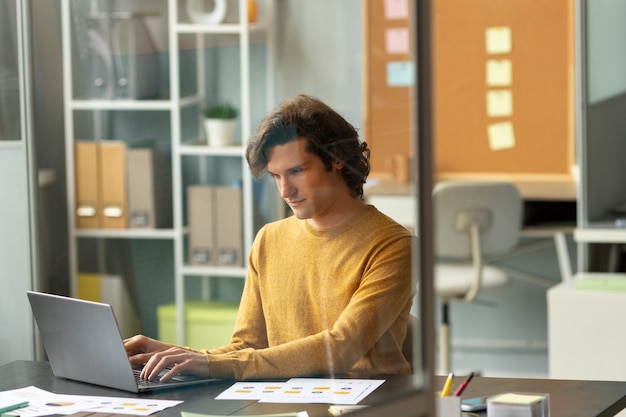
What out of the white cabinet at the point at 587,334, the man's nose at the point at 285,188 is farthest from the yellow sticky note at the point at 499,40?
the man's nose at the point at 285,188

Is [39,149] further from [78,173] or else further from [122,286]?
[122,286]

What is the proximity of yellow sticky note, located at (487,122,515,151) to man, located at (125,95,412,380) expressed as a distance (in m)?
3.03

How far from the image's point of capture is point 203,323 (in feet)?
7.85

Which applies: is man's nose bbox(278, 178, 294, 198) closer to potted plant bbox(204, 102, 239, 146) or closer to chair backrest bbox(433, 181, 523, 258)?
potted plant bbox(204, 102, 239, 146)

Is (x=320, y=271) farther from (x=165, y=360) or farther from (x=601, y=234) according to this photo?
(x=601, y=234)

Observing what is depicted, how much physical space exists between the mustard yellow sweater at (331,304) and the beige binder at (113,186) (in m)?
0.90

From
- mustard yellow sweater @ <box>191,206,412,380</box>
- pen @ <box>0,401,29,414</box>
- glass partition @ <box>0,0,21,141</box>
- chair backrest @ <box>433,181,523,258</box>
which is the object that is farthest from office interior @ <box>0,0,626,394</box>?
pen @ <box>0,401,29,414</box>

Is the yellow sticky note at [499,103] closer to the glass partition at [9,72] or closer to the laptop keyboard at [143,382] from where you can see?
the glass partition at [9,72]

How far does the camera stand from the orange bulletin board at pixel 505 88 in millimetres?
4945

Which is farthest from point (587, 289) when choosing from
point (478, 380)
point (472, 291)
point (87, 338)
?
point (87, 338)

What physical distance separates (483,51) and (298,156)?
10.4 feet

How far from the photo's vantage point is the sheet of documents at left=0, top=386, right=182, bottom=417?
6.15 ft

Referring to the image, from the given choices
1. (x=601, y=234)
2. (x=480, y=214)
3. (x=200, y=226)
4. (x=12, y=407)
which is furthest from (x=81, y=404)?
(x=480, y=214)

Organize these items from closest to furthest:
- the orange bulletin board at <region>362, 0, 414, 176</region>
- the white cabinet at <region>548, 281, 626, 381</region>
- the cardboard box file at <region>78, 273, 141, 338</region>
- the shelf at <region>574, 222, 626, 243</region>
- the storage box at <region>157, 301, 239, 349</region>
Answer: the orange bulletin board at <region>362, 0, 414, 176</region> → the storage box at <region>157, 301, 239, 349</region> → the cardboard box file at <region>78, 273, 141, 338</region> → the white cabinet at <region>548, 281, 626, 381</region> → the shelf at <region>574, 222, 626, 243</region>
